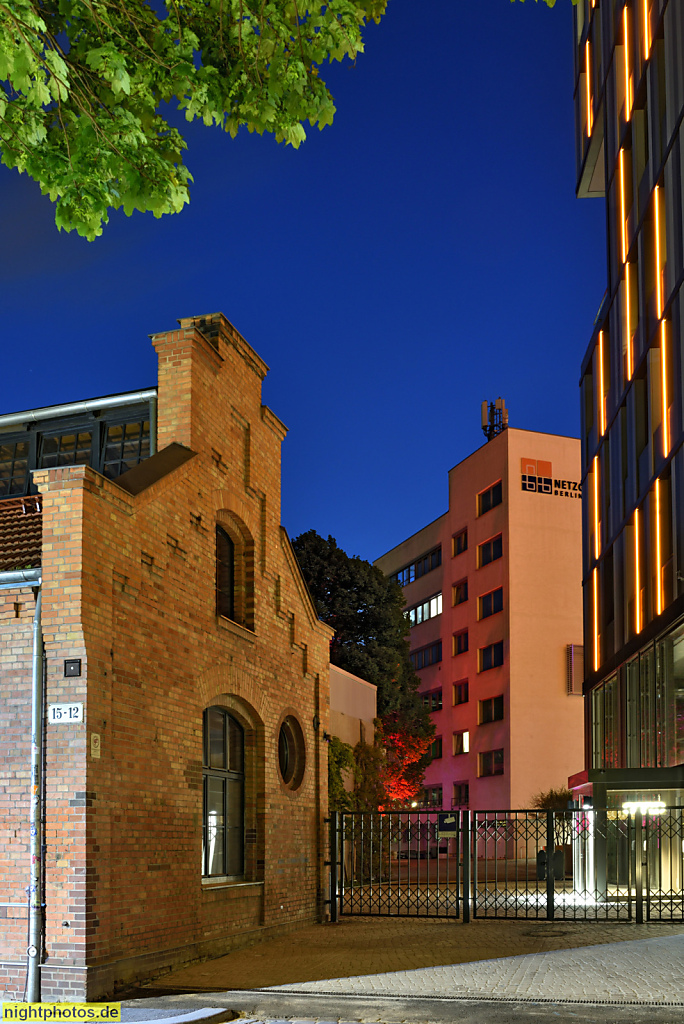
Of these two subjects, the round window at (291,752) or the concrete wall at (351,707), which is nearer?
the round window at (291,752)

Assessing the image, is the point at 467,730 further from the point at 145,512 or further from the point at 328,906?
→ the point at 145,512

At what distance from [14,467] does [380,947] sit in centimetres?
970

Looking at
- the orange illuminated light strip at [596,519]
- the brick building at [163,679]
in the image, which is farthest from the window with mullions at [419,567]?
the brick building at [163,679]

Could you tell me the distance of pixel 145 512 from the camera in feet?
43.8

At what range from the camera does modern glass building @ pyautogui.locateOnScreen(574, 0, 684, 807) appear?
884 inches

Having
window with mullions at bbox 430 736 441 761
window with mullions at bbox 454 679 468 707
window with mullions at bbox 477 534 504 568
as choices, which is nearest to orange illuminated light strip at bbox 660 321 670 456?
window with mullions at bbox 477 534 504 568

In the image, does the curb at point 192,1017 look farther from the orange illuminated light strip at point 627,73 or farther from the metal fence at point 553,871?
the orange illuminated light strip at point 627,73

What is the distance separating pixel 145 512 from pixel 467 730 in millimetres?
44582

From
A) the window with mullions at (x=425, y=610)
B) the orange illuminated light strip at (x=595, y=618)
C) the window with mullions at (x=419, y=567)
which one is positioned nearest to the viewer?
the orange illuminated light strip at (x=595, y=618)

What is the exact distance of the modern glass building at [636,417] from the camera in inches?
884

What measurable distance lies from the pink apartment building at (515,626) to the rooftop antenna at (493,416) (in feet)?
28.6

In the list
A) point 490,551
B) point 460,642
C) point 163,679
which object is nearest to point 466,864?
point 163,679

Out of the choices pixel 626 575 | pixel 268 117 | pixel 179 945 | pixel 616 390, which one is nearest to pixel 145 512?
pixel 179 945

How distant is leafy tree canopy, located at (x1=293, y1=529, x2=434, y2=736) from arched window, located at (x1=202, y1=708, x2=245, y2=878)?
24.3m
